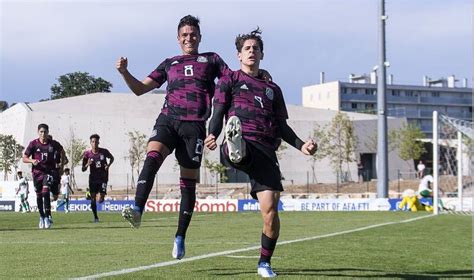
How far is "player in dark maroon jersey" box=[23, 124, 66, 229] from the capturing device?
615 inches

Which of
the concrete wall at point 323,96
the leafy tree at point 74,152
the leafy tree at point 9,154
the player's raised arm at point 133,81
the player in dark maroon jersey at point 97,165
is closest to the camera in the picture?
the player's raised arm at point 133,81

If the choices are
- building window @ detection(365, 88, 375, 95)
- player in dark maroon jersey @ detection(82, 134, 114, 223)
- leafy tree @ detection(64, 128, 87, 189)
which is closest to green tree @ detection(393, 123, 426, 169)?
leafy tree @ detection(64, 128, 87, 189)

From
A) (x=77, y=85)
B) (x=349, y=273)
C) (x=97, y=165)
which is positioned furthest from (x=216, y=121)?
(x=77, y=85)

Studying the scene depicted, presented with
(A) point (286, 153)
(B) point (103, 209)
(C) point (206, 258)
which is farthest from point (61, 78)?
(C) point (206, 258)

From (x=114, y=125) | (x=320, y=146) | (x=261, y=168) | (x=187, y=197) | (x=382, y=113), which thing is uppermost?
(x=114, y=125)

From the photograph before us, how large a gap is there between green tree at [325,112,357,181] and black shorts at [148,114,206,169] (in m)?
68.3

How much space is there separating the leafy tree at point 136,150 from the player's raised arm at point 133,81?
198 feet

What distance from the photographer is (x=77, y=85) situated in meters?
105

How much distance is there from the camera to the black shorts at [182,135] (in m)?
7.45

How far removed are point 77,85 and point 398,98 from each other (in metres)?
59.6

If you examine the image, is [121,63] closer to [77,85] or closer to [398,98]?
[77,85]

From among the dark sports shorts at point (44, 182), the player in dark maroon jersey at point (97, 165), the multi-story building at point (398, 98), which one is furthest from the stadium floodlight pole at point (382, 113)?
the multi-story building at point (398, 98)

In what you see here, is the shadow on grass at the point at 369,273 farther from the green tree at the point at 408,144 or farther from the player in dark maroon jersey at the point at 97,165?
the green tree at the point at 408,144

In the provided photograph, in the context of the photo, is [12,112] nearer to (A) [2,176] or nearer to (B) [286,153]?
(A) [2,176]
